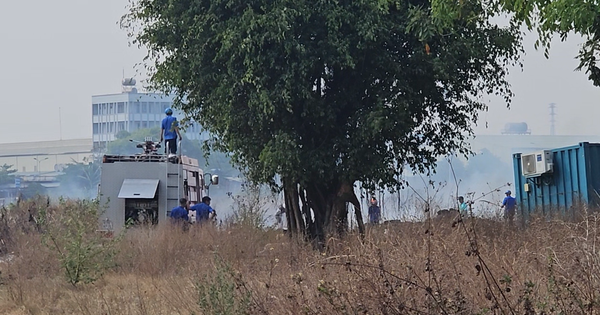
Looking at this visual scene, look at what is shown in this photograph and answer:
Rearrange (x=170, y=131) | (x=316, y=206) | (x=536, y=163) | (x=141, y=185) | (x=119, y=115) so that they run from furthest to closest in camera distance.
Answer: (x=119, y=115)
(x=170, y=131)
(x=141, y=185)
(x=536, y=163)
(x=316, y=206)

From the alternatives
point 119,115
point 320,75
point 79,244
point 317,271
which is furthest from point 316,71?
point 119,115

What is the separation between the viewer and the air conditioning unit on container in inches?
778

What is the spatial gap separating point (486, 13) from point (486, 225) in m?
3.09

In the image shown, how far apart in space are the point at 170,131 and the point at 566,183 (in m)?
9.54

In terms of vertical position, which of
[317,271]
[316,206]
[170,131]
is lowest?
[317,271]

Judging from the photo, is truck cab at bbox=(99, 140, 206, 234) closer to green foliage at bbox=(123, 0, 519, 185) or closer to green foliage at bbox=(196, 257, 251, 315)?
green foliage at bbox=(123, 0, 519, 185)

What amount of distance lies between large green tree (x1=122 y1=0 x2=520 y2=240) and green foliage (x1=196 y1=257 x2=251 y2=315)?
7.11 metres

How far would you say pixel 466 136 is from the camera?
21.2 m

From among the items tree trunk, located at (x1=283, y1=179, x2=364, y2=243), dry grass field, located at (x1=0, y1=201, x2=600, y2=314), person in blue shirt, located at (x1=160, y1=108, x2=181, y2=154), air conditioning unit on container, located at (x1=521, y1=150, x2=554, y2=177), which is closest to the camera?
dry grass field, located at (x1=0, y1=201, x2=600, y2=314)

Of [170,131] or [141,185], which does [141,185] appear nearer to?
[141,185]

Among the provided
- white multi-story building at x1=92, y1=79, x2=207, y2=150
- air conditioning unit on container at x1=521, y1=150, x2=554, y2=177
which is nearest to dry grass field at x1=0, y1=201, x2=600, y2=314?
air conditioning unit on container at x1=521, y1=150, x2=554, y2=177

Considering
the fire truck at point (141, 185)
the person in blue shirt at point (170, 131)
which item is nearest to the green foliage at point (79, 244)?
the fire truck at point (141, 185)

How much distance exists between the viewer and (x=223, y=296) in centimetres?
902

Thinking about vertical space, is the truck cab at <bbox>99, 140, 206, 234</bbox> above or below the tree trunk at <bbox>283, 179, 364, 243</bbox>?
above
